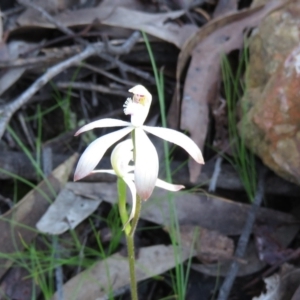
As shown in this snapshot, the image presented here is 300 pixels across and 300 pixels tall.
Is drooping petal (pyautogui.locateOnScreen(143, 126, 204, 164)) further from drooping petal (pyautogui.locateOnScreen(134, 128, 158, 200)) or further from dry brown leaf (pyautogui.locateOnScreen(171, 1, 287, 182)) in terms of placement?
dry brown leaf (pyautogui.locateOnScreen(171, 1, 287, 182))

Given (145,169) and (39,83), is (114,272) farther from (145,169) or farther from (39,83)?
(145,169)

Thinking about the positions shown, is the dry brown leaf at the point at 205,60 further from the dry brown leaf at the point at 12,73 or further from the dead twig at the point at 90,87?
the dry brown leaf at the point at 12,73

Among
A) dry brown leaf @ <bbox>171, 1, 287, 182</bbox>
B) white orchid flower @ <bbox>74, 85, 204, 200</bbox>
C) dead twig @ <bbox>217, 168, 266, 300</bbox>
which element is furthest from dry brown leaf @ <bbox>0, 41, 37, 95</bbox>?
white orchid flower @ <bbox>74, 85, 204, 200</bbox>

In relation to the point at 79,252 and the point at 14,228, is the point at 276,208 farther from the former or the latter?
the point at 14,228

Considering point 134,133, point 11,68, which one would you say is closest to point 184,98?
point 11,68

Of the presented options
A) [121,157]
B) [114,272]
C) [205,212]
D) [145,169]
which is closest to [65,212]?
[114,272]
